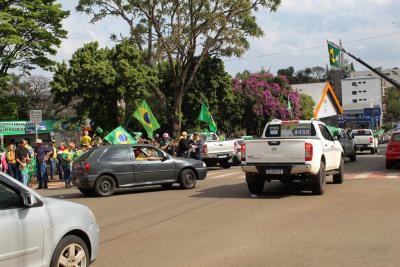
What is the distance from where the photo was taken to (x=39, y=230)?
16.5 ft

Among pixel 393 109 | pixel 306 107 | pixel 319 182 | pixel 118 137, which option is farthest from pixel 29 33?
pixel 393 109

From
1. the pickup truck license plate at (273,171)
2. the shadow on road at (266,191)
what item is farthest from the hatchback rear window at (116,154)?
the pickup truck license plate at (273,171)

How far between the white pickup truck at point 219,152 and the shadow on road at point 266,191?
7.82 metres

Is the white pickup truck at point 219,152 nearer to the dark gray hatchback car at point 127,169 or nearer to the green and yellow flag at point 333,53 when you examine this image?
the dark gray hatchback car at point 127,169

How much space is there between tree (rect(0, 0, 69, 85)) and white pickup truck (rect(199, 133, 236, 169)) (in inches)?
511

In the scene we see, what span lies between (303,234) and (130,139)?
15.7 metres

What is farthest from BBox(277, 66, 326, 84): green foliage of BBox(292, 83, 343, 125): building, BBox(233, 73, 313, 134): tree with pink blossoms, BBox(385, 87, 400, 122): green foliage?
BBox(233, 73, 313, 134): tree with pink blossoms

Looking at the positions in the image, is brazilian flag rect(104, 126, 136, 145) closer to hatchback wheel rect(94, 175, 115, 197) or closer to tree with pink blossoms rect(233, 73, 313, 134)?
hatchback wheel rect(94, 175, 115, 197)

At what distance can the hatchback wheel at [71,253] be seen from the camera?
5.22 m

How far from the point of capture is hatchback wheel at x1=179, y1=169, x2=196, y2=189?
15.4m

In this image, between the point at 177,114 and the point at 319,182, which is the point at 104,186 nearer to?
the point at 319,182

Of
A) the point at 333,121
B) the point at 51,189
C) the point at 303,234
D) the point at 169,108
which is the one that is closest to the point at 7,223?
the point at 303,234

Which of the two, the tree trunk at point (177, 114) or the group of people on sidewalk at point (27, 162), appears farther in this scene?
the tree trunk at point (177, 114)

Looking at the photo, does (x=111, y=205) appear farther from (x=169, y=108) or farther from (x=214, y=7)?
(x=169, y=108)
